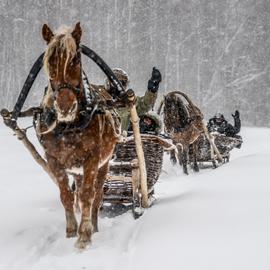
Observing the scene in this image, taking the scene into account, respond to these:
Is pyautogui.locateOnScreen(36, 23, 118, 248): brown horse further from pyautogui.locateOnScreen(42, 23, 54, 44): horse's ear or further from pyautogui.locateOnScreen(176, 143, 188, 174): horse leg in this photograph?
pyautogui.locateOnScreen(176, 143, 188, 174): horse leg

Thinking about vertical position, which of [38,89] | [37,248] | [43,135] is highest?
[43,135]

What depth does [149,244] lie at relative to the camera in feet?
14.5

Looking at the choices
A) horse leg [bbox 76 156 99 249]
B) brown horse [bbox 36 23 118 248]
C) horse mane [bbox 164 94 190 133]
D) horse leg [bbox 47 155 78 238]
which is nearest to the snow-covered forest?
horse mane [bbox 164 94 190 133]

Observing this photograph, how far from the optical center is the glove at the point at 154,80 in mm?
6636

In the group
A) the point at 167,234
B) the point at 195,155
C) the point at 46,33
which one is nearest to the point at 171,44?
the point at 195,155

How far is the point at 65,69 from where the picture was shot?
4.33 meters

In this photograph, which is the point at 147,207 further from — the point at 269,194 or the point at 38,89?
the point at 38,89

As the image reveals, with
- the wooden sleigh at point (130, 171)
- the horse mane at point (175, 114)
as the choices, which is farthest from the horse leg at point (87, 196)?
the horse mane at point (175, 114)

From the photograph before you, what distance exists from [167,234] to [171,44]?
72538 millimetres

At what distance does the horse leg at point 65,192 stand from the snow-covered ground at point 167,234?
0.15 meters

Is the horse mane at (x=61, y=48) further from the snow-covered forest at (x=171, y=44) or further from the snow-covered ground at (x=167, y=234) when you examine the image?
the snow-covered forest at (x=171, y=44)

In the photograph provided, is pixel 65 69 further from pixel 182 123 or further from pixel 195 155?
pixel 195 155

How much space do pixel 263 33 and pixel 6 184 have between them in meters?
60.6

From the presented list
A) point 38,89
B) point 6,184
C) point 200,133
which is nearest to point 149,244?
point 6,184
